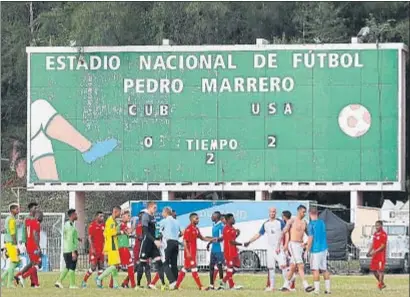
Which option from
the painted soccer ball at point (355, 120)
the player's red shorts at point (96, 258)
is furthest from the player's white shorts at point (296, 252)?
the painted soccer ball at point (355, 120)

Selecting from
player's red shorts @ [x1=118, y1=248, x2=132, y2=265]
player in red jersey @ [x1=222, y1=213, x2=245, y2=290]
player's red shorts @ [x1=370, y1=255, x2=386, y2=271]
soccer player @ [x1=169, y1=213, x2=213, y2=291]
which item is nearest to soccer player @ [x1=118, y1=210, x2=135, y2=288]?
player's red shorts @ [x1=118, y1=248, x2=132, y2=265]

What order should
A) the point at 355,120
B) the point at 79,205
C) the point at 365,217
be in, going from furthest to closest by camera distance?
the point at 79,205, the point at 355,120, the point at 365,217

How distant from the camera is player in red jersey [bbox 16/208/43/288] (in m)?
28.0

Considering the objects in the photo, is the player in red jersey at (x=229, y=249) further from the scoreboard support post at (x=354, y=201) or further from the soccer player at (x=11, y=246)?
the scoreboard support post at (x=354, y=201)

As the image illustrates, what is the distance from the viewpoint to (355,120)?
1940 inches

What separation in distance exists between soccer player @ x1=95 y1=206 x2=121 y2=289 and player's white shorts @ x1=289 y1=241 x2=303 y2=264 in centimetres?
339

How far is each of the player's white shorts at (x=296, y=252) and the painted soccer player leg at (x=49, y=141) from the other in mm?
24727

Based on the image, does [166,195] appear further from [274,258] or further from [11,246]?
[274,258]

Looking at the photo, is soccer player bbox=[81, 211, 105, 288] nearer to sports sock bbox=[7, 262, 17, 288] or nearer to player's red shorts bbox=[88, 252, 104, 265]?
player's red shorts bbox=[88, 252, 104, 265]

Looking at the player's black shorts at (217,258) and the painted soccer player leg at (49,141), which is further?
the painted soccer player leg at (49,141)

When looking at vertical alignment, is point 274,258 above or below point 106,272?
above

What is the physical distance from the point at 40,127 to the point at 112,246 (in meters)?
24.2

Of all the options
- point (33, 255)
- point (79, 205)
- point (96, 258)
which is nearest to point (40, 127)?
point (79, 205)

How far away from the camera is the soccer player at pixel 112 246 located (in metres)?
27.9
